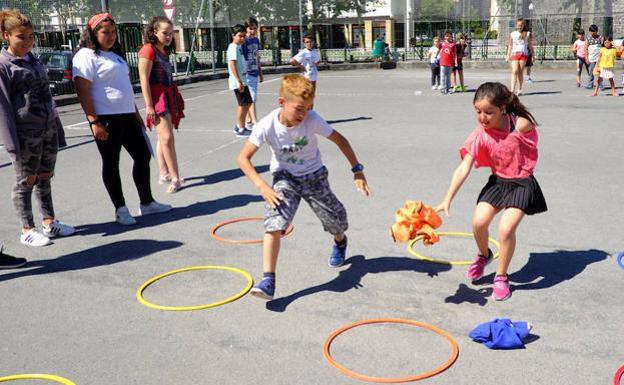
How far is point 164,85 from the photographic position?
7.73 meters

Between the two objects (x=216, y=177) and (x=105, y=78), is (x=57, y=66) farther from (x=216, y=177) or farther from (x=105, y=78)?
(x=105, y=78)

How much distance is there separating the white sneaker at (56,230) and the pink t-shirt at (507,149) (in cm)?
421

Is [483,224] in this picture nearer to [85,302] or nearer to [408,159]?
[85,302]

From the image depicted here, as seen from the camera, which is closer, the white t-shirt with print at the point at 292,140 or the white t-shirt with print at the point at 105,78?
the white t-shirt with print at the point at 292,140

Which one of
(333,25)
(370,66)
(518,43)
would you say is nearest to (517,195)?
(518,43)

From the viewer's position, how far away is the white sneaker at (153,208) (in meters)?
7.12

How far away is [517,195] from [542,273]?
2.98ft

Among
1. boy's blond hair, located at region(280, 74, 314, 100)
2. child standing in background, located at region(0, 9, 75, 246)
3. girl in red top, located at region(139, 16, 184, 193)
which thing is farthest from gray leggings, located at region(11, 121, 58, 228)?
boy's blond hair, located at region(280, 74, 314, 100)

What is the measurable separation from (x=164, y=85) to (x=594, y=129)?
8237 millimetres

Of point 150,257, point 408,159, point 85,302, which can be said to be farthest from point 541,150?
point 85,302

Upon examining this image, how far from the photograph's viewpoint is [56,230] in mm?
6418

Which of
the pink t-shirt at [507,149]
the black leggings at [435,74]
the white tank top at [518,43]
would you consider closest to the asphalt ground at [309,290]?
the pink t-shirt at [507,149]

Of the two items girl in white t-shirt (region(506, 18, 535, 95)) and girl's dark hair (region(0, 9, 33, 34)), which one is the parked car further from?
girl's dark hair (region(0, 9, 33, 34))

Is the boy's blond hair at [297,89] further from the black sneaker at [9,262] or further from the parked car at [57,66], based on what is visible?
the parked car at [57,66]
